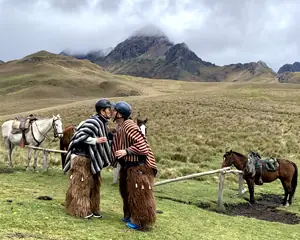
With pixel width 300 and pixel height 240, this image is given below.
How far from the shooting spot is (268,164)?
12828mm

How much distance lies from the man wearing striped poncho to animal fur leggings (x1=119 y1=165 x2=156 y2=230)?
0.65 metres

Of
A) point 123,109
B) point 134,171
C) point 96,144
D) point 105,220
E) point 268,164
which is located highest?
point 123,109

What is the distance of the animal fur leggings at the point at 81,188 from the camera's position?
22.6 ft

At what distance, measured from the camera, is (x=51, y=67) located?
447ft

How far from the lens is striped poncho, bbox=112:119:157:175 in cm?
674

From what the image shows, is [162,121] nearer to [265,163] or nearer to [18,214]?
[265,163]

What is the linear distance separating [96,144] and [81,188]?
0.85 metres

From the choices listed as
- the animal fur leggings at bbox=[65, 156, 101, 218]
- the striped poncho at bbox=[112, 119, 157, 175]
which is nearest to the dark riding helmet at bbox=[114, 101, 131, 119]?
the striped poncho at bbox=[112, 119, 157, 175]

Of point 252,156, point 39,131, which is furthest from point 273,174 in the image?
point 39,131

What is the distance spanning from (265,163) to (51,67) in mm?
131193

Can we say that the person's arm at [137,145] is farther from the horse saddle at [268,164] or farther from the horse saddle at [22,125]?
the horse saddle at [22,125]

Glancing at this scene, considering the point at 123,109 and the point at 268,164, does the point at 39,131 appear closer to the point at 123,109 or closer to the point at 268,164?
the point at 123,109

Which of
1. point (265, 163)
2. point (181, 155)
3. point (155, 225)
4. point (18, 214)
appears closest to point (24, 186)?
point (18, 214)

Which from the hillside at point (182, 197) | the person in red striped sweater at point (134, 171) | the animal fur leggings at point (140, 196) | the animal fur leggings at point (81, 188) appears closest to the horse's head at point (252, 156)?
the hillside at point (182, 197)
